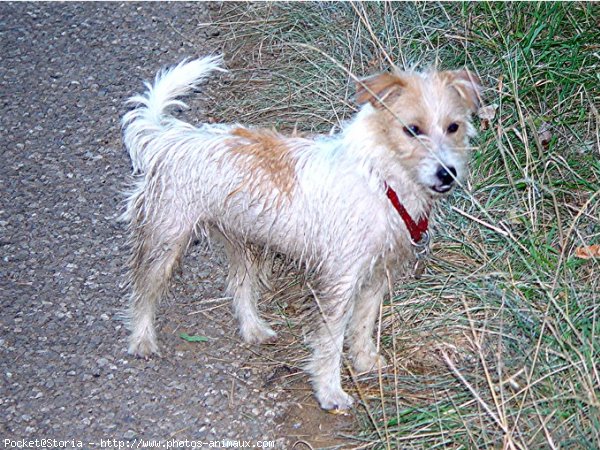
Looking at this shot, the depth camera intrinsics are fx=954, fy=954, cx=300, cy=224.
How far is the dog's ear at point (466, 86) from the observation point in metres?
4.46

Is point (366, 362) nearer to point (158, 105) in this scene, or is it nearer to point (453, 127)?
point (453, 127)

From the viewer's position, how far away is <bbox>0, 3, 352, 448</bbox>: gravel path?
4.70 metres

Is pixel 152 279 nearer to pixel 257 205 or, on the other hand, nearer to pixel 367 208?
pixel 257 205

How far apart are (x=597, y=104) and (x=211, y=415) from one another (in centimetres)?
314

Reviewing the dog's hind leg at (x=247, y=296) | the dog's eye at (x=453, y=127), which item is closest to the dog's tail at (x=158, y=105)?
the dog's hind leg at (x=247, y=296)

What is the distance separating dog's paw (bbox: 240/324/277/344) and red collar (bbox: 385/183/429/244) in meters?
1.11

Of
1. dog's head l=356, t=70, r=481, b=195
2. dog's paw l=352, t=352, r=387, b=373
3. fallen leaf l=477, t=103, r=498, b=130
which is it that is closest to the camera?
dog's head l=356, t=70, r=481, b=195

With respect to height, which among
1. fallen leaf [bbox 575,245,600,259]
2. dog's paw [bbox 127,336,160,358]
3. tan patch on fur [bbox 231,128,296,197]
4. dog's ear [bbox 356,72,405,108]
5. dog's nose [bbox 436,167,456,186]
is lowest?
dog's paw [bbox 127,336,160,358]

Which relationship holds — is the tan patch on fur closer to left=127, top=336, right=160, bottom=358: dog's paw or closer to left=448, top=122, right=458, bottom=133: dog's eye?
left=448, top=122, right=458, bottom=133: dog's eye

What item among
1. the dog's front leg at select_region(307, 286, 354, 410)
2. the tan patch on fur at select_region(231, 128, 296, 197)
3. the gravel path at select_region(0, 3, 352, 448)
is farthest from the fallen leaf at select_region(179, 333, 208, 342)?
the tan patch on fur at select_region(231, 128, 296, 197)

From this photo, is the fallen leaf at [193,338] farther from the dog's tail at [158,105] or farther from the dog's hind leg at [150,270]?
the dog's tail at [158,105]

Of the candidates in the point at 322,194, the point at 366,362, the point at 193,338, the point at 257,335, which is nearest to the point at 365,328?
the point at 366,362

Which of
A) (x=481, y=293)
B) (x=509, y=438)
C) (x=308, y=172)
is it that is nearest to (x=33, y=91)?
(x=308, y=172)

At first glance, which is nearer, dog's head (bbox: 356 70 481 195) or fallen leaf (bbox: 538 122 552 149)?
dog's head (bbox: 356 70 481 195)
